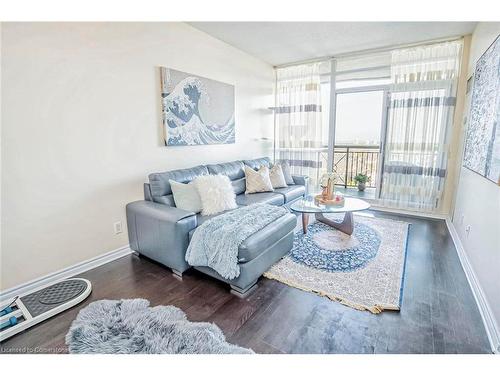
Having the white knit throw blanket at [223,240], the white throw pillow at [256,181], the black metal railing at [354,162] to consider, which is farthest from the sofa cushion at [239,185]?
the black metal railing at [354,162]

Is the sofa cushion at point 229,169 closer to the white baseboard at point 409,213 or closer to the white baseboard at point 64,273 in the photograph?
the white baseboard at point 64,273

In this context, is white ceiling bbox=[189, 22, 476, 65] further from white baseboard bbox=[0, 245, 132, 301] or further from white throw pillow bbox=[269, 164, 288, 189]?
white baseboard bbox=[0, 245, 132, 301]

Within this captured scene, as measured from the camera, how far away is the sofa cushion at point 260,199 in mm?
3149

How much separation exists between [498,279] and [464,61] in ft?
10.4

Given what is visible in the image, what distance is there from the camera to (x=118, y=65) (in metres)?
2.46

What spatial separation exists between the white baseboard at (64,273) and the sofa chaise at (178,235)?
17 centimetres

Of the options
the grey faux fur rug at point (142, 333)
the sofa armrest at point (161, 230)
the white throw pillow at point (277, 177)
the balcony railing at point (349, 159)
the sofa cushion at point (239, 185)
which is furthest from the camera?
the balcony railing at point (349, 159)

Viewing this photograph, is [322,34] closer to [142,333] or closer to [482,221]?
[482,221]

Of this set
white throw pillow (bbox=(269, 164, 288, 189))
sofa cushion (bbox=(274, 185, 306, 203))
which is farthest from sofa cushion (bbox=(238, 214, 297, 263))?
white throw pillow (bbox=(269, 164, 288, 189))

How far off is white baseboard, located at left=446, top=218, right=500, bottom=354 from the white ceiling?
261 cm

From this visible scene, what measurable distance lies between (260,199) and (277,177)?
75 centimetres
